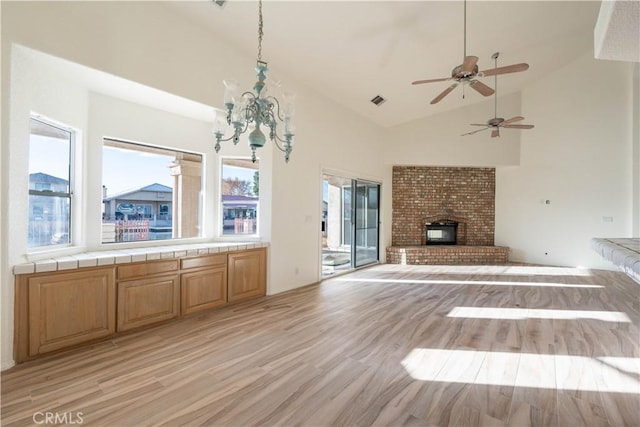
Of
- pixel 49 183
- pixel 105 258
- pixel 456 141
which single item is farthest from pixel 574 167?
pixel 49 183

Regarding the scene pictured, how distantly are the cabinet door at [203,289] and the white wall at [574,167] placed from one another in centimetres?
762

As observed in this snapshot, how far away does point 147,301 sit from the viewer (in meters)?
3.32

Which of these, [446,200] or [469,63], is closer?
[469,63]

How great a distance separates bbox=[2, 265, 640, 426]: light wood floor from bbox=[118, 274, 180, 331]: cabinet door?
0.53 feet

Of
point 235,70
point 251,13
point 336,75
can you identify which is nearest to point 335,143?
point 336,75

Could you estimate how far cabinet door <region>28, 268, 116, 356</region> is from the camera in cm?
257

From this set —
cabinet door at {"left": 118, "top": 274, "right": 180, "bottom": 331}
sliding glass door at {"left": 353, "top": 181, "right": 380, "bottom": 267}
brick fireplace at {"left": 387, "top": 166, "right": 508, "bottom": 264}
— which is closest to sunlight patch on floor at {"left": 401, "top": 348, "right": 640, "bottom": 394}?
cabinet door at {"left": 118, "top": 274, "right": 180, "bottom": 331}

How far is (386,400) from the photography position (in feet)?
6.77

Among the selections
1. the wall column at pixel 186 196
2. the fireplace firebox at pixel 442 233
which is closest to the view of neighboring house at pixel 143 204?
the wall column at pixel 186 196

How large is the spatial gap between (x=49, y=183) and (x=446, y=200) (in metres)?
8.25

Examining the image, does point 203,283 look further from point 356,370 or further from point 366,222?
point 366,222

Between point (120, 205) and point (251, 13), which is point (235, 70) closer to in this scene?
point (251, 13)

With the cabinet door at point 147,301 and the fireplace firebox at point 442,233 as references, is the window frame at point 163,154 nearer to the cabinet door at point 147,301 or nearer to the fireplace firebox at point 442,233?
the cabinet door at point 147,301

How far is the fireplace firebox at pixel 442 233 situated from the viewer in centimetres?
Answer: 833
